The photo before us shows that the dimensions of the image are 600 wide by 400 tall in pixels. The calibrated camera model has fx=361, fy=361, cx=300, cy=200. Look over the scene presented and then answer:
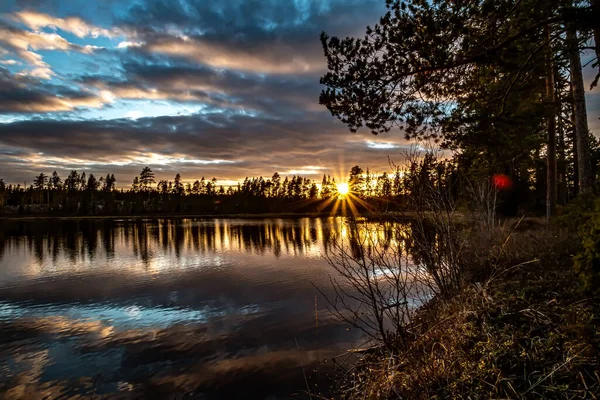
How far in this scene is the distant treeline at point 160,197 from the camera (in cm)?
12231

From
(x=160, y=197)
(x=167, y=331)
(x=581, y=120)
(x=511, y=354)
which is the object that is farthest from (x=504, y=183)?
(x=160, y=197)

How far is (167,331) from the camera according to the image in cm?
1200

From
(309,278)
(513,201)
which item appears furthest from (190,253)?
(513,201)

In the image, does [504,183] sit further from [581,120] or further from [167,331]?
[167,331]

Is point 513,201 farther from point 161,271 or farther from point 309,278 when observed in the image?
point 161,271

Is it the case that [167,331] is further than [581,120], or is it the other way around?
[581,120]

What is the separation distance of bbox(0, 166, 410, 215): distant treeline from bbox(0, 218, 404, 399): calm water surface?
95562mm

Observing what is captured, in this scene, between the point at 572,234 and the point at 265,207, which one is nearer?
the point at 572,234

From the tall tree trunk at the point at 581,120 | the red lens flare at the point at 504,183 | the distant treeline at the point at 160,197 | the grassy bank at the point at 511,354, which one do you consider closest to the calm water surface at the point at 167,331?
the grassy bank at the point at 511,354

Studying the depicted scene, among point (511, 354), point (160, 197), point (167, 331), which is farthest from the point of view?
point (160, 197)

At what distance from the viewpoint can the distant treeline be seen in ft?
401

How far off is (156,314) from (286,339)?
5955mm

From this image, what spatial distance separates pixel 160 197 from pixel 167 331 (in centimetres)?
15806

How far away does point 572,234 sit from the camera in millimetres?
10320
